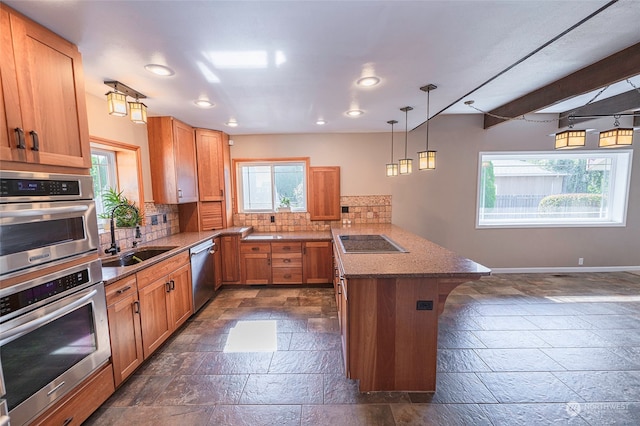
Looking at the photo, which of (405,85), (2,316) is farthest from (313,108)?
(2,316)

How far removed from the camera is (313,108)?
2.97m

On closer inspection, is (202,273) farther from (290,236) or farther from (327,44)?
(327,44)

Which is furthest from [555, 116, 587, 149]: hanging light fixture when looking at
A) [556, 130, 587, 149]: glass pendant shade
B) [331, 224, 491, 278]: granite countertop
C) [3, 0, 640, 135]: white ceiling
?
[331, 224, 491, 278]: granite countertop

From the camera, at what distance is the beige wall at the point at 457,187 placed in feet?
13.9

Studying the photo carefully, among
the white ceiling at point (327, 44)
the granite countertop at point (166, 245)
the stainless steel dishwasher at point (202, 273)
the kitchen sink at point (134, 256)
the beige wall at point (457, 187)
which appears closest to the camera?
the white ceiling at point (327, 44)

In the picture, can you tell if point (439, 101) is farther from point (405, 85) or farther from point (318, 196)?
point (318, 196)

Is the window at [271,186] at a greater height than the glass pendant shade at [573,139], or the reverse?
the glass pendant shade at [573,139]

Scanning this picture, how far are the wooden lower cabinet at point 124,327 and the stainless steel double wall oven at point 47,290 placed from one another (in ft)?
0.31

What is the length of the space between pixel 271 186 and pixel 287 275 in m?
1.56

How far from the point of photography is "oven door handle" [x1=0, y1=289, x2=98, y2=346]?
1.21 m

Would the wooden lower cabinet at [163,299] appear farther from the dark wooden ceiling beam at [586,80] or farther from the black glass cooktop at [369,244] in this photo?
the dark wooden ceiling beam at [586,80]

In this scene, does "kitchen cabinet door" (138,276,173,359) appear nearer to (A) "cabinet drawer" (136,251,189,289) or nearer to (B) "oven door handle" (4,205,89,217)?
(A) "cabinet drawer" (136,251,189,289)

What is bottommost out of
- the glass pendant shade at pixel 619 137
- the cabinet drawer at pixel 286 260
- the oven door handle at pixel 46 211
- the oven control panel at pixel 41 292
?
the cabinet drawer at pixel 286 260

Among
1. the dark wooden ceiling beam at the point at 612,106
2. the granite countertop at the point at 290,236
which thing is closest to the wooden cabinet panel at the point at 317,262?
the granite countertop at the point at 290,236
